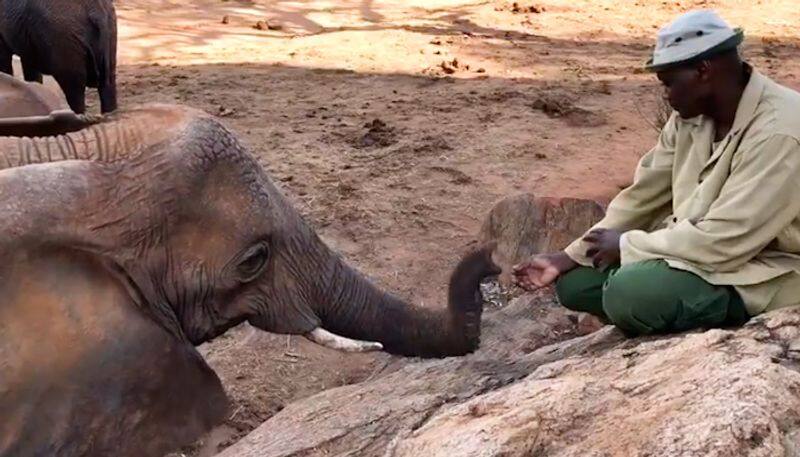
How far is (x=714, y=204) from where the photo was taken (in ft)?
10.3

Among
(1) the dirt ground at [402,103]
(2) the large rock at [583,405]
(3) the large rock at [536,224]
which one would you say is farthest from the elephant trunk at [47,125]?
(3) the large rock at [536,224]

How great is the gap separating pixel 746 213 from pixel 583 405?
0.73 meters

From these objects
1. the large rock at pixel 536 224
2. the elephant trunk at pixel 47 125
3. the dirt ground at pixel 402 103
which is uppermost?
the elephant trunk at pixel 47 125

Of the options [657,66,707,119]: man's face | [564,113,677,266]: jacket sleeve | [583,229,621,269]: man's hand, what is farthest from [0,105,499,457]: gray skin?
[657,66,707,119]: man's face

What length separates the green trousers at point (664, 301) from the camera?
127 inches

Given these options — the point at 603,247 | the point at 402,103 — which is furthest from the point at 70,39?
the point at 603,247

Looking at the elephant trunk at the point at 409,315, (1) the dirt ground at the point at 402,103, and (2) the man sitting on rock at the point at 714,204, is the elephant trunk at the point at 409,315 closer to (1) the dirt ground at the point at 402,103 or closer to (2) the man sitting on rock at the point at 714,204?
(2) the man sitting on rock at the point at 714,204

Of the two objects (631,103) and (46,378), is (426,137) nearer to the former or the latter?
(631,103)

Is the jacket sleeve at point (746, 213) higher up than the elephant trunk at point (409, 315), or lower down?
higher up

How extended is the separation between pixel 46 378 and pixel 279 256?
82 cm

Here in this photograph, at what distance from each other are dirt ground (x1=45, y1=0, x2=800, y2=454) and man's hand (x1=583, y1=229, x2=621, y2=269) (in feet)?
4.23

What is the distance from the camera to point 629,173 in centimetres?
732

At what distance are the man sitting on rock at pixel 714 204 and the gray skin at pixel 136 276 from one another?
0.92 m

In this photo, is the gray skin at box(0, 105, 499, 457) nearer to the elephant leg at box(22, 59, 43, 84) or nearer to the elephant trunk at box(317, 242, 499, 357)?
the elephant trunk at box(317, 242, 499, 357)
